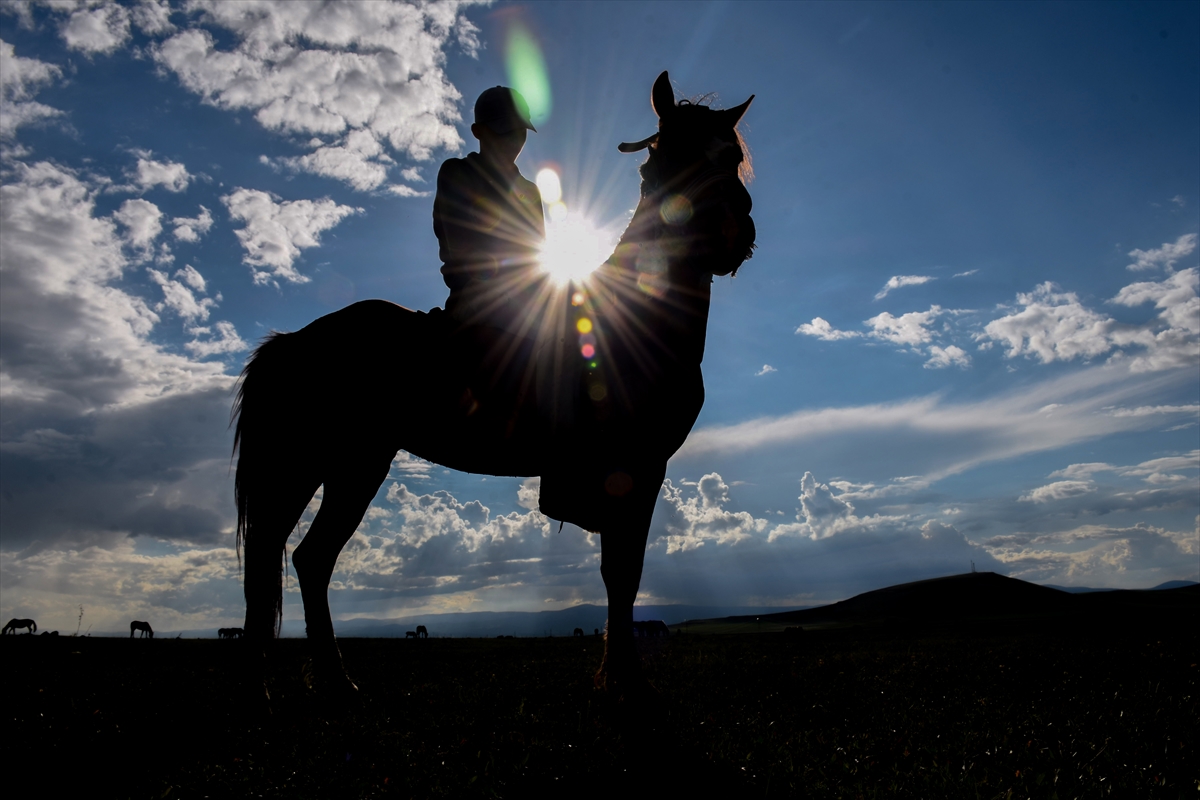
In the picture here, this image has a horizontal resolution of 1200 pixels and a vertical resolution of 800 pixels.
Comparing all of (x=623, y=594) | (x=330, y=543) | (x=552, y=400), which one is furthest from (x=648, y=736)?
(x=330, y=543)

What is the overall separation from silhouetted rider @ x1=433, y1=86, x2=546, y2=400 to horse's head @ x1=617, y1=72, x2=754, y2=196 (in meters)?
1.23

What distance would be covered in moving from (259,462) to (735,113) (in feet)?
19.9

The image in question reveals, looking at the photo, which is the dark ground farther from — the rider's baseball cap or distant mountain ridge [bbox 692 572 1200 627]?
distant mountain ridge [bbox 692 572 1200 627]

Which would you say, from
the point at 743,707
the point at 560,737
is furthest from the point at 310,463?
the point at 743,707

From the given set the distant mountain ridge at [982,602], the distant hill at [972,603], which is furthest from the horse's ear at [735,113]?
the distant mountain ridge at [982,602]

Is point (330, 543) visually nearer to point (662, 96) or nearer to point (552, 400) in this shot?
point (552, 400)

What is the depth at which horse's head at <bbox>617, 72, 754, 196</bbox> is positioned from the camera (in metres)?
5.82

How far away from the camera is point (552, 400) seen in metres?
5.83

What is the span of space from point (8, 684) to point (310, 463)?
14.2 feet

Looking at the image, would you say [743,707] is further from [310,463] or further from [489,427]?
[310,463]

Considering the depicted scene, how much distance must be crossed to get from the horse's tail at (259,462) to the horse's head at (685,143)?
433cm

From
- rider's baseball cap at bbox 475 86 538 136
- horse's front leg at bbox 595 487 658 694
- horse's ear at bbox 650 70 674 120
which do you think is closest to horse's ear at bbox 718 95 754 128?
horse's ear at bbox 650 70 674 120

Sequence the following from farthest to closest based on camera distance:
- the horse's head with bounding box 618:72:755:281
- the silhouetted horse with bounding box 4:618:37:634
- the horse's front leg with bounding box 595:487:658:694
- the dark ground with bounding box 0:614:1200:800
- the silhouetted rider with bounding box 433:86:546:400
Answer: the silhouetted horse with bounding box 4:618:37:634
the silhouetted rider with bounding box 433:86:546:400
the horse's head with bounding box 618:72:755:281
the horse's front leg with bounding box 595:487:658:694
the dark ground with bounding box 0:614:1200:800

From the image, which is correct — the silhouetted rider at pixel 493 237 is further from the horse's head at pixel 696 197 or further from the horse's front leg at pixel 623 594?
the horse's front leg at pixel 623 594
